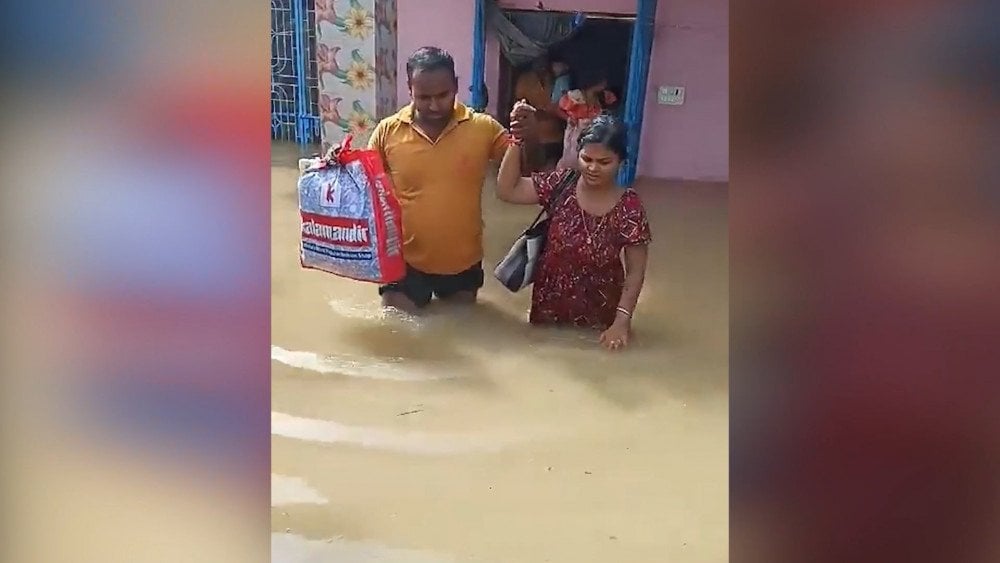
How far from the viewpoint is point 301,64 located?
125cm

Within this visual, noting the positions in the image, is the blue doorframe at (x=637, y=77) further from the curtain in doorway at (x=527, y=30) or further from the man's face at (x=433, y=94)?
the man's face at (x=433, y=94)

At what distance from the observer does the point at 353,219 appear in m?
1.25


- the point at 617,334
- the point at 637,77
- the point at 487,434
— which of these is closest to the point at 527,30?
the point at 637,77

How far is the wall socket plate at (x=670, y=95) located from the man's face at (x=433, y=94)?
0.68 metres

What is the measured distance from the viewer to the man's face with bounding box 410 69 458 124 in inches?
50.4

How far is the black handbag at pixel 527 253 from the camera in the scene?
1.29 m

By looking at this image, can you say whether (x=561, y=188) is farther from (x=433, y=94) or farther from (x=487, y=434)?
(x=487, y=434)

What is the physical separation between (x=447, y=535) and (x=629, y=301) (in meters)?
0.66

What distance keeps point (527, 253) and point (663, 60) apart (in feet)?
2.71
